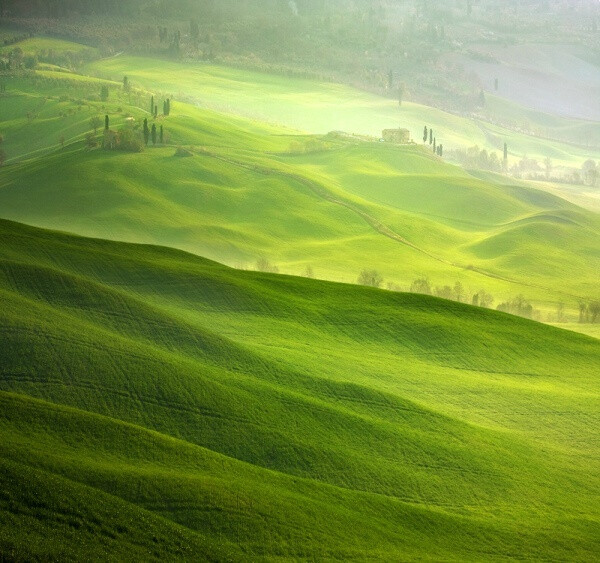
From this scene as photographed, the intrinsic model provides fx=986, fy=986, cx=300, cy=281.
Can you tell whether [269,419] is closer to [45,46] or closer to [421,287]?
[421,287]

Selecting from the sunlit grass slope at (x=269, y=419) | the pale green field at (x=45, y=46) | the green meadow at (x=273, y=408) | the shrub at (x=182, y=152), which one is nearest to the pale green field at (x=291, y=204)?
the green meadow at (x=273, y=408)

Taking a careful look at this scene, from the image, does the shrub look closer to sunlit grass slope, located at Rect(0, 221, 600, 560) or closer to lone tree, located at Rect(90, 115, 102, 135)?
lone tree, located at Rect(90, 115, 102, 135)

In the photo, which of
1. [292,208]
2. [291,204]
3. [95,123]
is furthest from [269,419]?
[95,123]

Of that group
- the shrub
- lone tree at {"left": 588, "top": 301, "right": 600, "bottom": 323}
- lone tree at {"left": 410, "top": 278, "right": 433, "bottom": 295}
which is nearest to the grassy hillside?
the shrub

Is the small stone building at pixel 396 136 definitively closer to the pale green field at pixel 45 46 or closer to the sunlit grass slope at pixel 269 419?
the pale green field at pixel 45 46

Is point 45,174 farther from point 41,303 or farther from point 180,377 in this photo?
point 180,377

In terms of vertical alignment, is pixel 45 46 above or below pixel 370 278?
above
